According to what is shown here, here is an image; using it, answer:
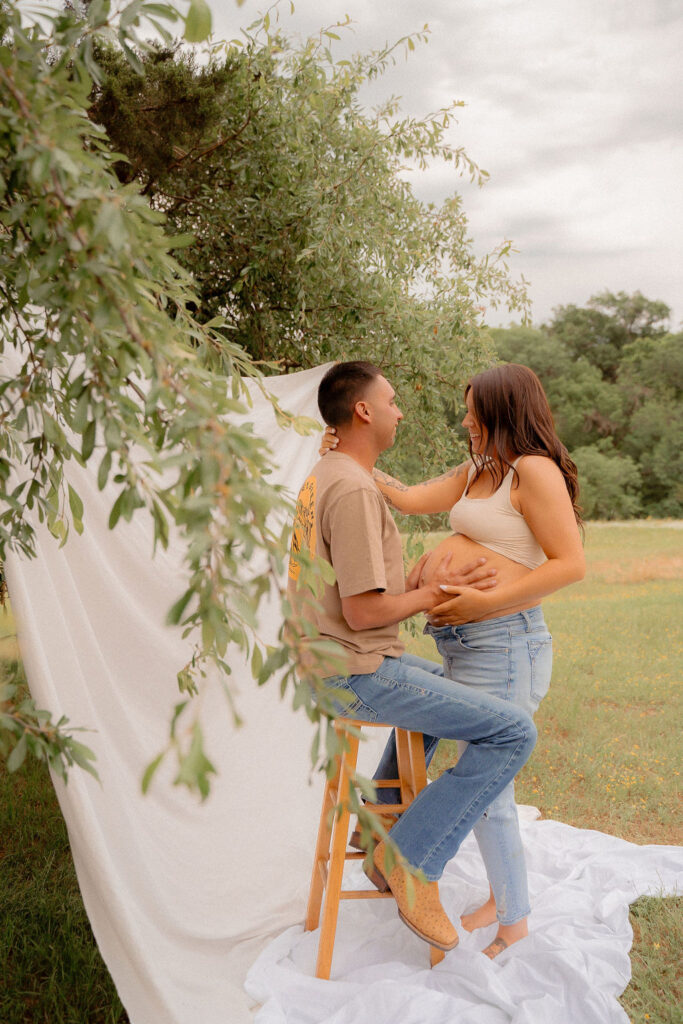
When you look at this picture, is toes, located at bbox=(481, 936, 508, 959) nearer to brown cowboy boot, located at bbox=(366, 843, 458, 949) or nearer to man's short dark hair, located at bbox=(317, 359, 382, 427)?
brown cowboy boot, located at bbox=(366, 843, 458, 949)

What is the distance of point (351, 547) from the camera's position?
2215mm

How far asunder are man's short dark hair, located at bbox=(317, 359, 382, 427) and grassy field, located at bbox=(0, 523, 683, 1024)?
1116 millimetres

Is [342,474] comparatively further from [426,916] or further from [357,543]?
[426,916]

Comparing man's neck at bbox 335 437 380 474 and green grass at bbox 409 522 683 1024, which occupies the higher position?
man's neck at bbox 335 437 380 474

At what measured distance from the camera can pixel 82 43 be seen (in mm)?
1220

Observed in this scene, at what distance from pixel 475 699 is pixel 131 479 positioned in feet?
4.93

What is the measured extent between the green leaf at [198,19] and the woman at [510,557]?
1692mm

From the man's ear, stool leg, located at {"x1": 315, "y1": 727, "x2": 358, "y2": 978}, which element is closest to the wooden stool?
stool leg, located at {"x1": 315, "y1": 727, "x2": 358, "y2": 978}

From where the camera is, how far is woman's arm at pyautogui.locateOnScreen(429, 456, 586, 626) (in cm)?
244

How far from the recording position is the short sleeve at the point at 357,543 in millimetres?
2193

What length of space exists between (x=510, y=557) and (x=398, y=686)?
0.57m

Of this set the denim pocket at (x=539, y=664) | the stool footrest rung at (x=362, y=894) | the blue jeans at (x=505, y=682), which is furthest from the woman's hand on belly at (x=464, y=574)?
the stool footrest rung at (x=362, y=894)

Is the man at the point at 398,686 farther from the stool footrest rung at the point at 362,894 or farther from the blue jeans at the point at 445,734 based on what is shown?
the stool footrest rung at the point at 362,894

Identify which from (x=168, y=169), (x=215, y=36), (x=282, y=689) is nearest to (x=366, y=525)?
(x=282, y=689)
